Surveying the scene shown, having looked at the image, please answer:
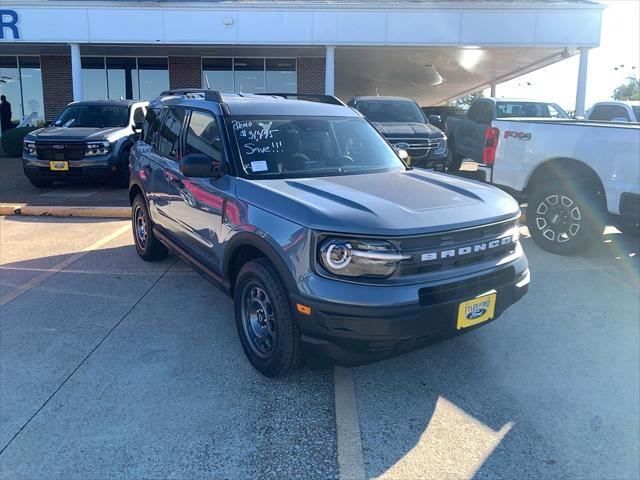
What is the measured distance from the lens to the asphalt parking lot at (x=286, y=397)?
2.94 meters

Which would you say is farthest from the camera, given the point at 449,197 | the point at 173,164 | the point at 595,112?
the point at 595,112

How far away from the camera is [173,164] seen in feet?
16.9

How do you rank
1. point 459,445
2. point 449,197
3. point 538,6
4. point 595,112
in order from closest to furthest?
1. point 459,445
2. point 449,197
3. point 595,112
4. point 538,6

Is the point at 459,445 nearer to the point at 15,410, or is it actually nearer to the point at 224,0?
the point at 15,410

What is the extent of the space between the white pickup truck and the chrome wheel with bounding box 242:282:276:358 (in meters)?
4.09

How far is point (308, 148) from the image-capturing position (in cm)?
451

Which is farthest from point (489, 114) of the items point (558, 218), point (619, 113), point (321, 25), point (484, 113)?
point (558, 218)

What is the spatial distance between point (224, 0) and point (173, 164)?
12288mm

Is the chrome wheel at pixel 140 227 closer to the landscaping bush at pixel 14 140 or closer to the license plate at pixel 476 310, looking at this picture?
the license plate at pixel 476 310

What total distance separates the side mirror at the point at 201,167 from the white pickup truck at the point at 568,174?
164 inches

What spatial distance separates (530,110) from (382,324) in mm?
11113

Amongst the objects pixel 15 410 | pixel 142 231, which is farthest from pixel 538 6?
pixel 15 410

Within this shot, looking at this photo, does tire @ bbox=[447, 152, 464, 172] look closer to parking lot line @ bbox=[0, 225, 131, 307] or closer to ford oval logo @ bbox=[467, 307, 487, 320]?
parking lot line @ bbox=[0, 225, 131, 307]

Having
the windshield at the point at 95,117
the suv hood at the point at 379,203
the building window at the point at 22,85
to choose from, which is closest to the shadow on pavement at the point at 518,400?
the suv hood at the point at 379,203
